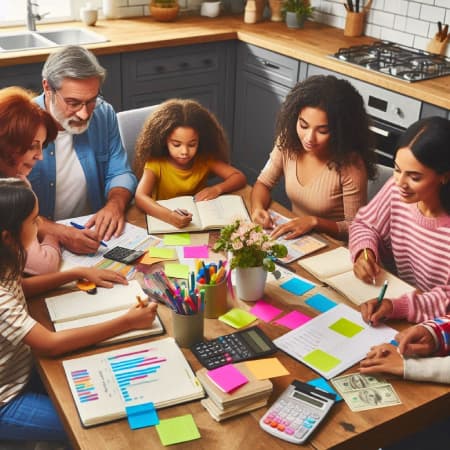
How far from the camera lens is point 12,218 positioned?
1.57 metres

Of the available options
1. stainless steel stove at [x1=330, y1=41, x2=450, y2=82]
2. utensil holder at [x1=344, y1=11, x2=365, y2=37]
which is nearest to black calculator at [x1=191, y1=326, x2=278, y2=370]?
stainless steel stove at [x1=330, y1=41, x2=450, y2=82]

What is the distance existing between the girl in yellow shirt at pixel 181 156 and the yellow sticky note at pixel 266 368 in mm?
906

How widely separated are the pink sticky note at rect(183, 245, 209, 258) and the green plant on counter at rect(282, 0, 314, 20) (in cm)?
246

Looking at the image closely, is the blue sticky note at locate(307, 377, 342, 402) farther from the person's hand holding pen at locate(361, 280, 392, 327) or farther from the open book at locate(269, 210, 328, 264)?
the open book at locate(269, 210, 328, 264)

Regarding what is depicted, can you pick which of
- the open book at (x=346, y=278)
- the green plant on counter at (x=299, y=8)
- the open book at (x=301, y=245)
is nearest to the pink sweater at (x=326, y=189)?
the open book at (x=301, y=245)

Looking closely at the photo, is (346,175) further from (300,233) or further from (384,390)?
(384,390)

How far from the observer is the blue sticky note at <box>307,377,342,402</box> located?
58.0 inches

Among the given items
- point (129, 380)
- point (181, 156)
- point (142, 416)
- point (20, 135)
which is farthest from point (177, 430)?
point (181, 156)

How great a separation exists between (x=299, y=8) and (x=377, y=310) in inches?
112

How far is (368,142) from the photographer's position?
2.42 metres

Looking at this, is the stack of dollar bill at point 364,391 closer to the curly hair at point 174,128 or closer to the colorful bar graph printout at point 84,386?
the colorful bar graph printout at point 84,386

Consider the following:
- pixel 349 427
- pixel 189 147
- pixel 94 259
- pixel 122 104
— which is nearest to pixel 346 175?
pixel 189 147

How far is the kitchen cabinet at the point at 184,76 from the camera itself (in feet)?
12.4

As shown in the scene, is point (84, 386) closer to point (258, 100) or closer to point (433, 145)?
point (433, 145)
